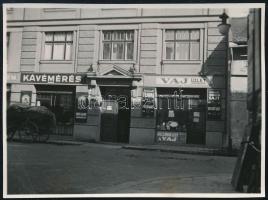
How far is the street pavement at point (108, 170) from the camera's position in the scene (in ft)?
18.0

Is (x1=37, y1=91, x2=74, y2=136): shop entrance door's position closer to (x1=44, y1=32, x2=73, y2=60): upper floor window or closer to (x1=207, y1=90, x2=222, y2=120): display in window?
(x1=44, y1=32, x2=73, y2=60): upper floor window

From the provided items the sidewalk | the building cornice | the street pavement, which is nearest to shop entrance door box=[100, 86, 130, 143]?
the sidewalk

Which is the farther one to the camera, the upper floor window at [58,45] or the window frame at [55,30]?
the upper floor window at [58,45]

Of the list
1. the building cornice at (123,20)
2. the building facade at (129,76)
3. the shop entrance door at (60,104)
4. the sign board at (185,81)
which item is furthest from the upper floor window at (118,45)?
the shop entrance door at (60,104)

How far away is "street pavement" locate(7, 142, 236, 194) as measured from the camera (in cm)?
547

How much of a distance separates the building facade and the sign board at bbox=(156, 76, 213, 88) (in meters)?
0.02

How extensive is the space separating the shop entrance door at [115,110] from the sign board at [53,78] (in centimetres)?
87

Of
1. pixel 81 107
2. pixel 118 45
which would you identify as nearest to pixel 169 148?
pixel 81 107

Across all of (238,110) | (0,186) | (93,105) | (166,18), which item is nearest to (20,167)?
(0,186)

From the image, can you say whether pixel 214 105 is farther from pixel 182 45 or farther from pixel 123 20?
pixel 123 20

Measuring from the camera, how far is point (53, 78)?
8305 millimetres

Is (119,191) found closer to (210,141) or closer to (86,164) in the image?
(86,164)

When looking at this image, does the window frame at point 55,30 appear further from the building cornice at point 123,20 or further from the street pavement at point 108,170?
the street pavement at point 108,170

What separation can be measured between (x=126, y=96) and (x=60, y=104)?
1633 mm
